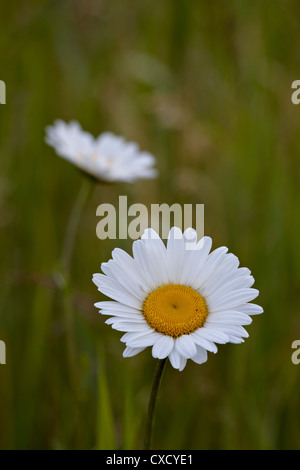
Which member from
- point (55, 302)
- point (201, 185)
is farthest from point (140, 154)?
point (55, 302)

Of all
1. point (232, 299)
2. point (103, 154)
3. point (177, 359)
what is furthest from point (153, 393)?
point (103, 154)

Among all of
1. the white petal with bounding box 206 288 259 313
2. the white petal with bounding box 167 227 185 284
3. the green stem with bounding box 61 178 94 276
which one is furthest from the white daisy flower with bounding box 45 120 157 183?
the white petal with bounding box 206 288 259 313

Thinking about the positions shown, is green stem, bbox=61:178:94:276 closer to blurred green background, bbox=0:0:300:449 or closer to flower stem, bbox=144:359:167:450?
blurred green background, bbox=0:0:300:449

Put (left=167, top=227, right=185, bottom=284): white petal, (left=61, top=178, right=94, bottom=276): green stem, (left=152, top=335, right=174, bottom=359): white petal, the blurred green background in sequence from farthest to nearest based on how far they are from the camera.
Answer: the blurred green background < (left=61, top=178, right=94, bottom=276): green stem < (left=167, top=227, right=185, bottom=284): white petal < (left=152, top=335, right=174, bottom=359): white petal

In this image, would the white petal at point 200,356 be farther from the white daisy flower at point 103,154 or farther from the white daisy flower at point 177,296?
the white daisy flower at point 103,154

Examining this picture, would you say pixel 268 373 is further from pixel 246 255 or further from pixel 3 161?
pixel 3 161

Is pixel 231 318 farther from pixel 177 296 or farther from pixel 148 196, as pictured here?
pixel 148 196

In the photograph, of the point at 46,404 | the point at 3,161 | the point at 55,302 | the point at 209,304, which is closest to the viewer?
the point at 209,304
